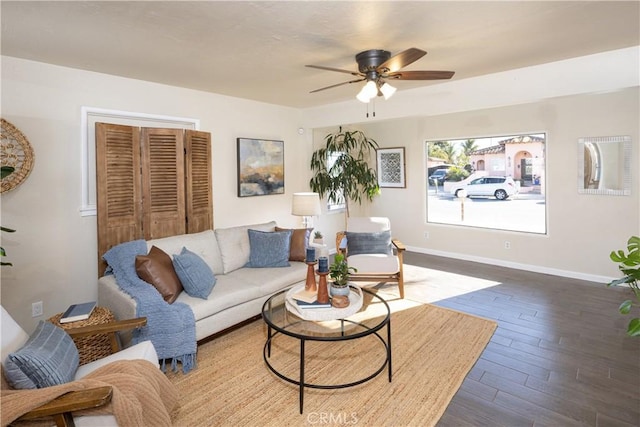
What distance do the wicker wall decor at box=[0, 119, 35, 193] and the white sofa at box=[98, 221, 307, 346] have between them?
1161 millimetres

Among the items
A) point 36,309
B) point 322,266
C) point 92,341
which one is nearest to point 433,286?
point 322,266

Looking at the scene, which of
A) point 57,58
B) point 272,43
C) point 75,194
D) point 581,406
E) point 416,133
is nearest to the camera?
point 581,406

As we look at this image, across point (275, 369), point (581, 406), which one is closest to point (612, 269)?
point (581, 406)

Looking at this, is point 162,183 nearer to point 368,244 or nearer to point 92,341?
point 92,341

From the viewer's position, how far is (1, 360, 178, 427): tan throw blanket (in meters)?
1.47

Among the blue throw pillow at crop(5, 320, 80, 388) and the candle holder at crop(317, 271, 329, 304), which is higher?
the candle holder at crop(317, 271, 329, 304)

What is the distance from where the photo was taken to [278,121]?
220 inches

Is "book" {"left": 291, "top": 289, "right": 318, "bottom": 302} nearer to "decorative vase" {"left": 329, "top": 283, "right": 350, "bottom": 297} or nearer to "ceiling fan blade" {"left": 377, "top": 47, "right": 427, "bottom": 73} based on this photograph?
"decorative vase" {"left": 329, "top": 283, "right": 350, "bottom": 297}

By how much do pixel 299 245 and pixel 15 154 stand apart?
2.86 metres

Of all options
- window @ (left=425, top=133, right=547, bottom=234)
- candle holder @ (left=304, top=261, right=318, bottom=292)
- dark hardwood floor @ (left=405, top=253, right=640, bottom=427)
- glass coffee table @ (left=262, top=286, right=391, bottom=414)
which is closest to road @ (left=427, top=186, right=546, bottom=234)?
window @ (left=425, top=133, right=547, bottom=234)

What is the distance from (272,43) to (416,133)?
415cm

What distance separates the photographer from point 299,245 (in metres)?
4.09

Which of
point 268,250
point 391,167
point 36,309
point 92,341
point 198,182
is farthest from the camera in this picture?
point 391,167

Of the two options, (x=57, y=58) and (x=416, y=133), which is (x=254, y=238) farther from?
(x=416, y=133)
